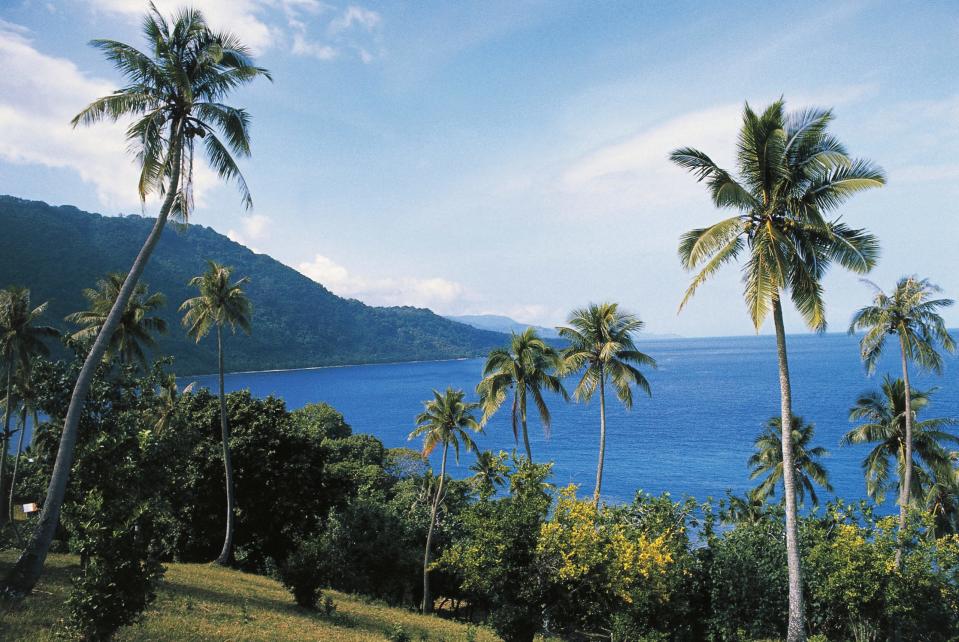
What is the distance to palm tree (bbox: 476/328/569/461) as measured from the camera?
89.9 ft

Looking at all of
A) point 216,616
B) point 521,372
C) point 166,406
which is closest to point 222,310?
point 166,406

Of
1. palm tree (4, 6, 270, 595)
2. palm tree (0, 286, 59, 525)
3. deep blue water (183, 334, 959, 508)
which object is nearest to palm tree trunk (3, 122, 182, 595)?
palm tree (4, 6, 270, 595)

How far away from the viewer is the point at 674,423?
338ft

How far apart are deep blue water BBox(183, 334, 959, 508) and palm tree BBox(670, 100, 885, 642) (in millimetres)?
49441

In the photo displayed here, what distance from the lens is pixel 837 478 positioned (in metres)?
65.4

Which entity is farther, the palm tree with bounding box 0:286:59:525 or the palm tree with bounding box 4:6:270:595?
the palm tree with bounding box 0:286:59:525

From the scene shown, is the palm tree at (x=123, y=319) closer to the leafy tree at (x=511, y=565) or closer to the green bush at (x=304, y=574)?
the green bush at (x=304, y=574)

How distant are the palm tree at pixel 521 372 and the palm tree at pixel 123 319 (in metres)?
18.8

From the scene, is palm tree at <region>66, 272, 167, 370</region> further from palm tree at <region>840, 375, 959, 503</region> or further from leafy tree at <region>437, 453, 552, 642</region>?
palm tree at <region>840, 375, 959, 503</region>

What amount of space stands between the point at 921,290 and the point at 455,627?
25.1 meters

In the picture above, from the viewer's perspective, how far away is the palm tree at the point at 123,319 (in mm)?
28812

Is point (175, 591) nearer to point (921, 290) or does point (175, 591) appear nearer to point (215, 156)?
point (215, 156)

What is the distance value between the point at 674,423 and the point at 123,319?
314ft

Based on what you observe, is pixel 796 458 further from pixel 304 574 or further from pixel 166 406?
pixel 166 406
